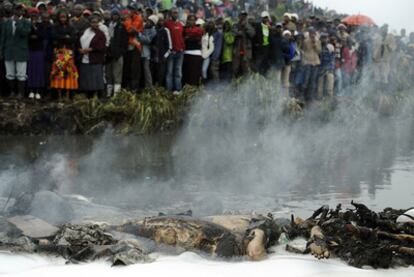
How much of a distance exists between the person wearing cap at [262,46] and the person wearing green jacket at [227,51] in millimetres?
639

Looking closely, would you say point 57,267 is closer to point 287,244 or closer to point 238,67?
point 287,244

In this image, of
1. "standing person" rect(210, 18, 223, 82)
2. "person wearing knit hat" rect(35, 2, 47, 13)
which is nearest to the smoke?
"standing person" rect(210, 18, 223, 82)

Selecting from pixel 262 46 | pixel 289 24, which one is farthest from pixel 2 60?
pixel 289 24

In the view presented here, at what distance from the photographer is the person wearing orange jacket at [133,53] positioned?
548 inches

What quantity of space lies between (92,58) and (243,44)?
133 inches

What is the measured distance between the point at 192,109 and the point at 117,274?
845cm

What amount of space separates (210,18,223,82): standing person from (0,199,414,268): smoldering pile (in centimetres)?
850

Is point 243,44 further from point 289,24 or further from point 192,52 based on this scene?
point 289,24

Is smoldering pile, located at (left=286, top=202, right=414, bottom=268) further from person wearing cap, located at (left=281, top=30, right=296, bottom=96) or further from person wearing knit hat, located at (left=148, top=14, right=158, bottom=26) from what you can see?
person wearing cap, located at (left=281, top=30, right=296, bottom=96)

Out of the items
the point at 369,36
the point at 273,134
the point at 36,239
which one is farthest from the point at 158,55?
the point at 36,239

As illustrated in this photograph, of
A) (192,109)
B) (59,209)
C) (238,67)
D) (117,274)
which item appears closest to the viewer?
(117,274)

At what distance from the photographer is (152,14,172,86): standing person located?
14.2 meters

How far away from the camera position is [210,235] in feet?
21.1

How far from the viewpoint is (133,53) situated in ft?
46.2
